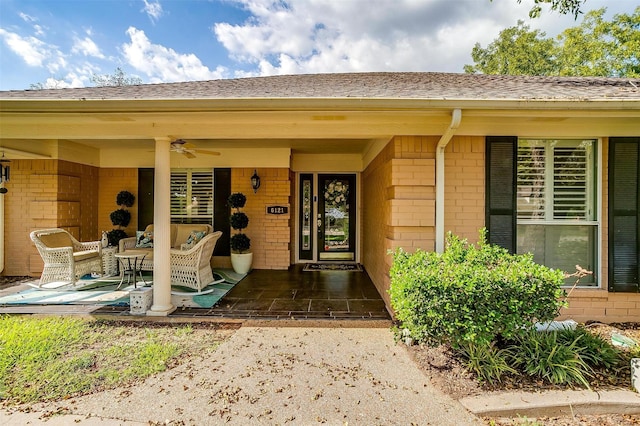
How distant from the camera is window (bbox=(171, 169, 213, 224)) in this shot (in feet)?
23.5

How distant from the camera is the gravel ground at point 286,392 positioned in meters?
2.14

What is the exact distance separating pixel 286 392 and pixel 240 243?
4393 millimetres

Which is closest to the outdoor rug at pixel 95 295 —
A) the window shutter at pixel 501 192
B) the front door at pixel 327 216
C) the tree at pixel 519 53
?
the front door at pixel 327 216

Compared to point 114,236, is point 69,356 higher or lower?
lower

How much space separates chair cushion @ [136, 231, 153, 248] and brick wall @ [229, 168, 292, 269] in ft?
5.51

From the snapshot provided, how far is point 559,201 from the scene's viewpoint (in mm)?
3895

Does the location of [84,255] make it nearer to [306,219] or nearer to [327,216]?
[306,219]

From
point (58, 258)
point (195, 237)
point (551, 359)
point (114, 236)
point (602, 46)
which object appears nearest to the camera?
point (551, 359)

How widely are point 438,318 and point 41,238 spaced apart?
637 cm

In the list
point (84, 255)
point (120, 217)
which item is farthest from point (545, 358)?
point (120, 217)

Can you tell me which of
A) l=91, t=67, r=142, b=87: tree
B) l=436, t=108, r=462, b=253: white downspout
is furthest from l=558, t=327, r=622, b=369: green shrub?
l=91, t=67, r=142, b=87: tree

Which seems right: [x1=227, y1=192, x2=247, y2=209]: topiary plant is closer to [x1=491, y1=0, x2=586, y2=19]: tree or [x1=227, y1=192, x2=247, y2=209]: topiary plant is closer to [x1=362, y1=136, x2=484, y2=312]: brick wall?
[x1=362, y1=136, x2=484, y2=312]: brick wall

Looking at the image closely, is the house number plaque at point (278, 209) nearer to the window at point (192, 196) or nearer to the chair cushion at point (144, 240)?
the window at point (192, 196)

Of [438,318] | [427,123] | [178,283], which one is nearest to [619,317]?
[438,318]
